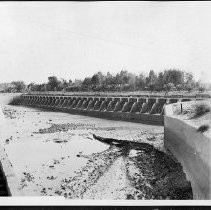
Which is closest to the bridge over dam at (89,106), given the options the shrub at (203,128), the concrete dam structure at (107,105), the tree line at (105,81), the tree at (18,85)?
the concrete dam structure at (107,105)

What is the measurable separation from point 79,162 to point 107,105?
201 cm

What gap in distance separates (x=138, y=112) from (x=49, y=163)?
4.08 metres

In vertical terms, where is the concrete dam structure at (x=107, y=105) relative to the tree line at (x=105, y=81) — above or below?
below

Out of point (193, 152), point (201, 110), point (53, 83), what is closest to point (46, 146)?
point (53, 83)

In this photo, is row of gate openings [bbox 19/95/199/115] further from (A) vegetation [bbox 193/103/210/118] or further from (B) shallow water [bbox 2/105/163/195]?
(A) vegetation [bbox 193/103/210/118]

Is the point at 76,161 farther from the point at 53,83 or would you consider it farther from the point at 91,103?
the point at 91,103

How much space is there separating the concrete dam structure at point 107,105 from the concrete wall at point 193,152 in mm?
1102

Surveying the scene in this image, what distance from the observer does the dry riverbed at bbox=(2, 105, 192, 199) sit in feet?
13.6

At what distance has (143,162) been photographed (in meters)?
5.34

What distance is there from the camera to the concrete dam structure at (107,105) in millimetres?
5555

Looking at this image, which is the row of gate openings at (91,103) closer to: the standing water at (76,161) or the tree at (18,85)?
the standing water at (76,161)

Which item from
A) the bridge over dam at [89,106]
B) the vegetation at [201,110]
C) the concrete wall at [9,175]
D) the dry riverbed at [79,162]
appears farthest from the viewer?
the vegetation at [201,110]

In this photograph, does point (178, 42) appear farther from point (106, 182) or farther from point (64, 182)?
point (64, 182)

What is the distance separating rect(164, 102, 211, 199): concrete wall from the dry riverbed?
0.50 feet
